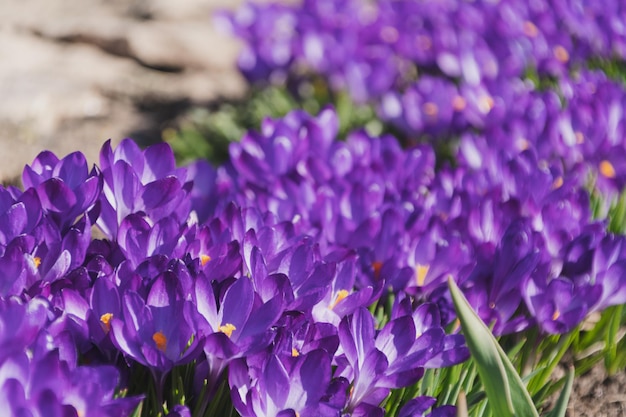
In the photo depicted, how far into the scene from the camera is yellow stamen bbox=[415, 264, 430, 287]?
61.3 inches

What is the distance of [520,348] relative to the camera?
1.52 metres

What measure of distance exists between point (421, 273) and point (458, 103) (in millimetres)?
1373

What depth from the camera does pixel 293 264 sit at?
132cm

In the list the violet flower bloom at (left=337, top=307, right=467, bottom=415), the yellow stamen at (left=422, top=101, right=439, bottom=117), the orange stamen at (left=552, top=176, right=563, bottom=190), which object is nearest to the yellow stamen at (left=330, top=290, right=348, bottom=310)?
the violet flower bloom at (left=337, top=307, right=467, bottom=415)

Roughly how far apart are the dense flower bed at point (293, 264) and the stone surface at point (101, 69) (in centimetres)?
139

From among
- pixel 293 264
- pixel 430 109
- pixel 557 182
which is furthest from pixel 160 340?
pixel 430 109

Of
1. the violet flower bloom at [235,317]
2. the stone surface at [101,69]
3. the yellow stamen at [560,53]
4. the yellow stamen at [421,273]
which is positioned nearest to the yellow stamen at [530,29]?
the yellow stamen at [560,53]

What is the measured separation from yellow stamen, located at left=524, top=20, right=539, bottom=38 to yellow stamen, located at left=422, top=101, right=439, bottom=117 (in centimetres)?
103

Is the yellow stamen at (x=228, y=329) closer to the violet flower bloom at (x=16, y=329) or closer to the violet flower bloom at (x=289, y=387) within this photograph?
the violet flower bloom at (x=289, y=387)

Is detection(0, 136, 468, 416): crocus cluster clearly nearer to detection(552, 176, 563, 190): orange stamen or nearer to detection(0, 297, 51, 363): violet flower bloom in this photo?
detection(0, 297, 51, 363): violet flower bloom

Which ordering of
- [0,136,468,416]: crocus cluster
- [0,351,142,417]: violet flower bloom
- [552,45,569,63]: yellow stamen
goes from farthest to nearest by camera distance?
[552,45,569,63]: yellow stamen, [0,136,468,416]: crocus cluster, [0,351,142,417]: violet flower bloom

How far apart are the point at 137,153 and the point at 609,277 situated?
91 centimetres

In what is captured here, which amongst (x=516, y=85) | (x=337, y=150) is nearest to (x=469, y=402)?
(x=337, y=150)

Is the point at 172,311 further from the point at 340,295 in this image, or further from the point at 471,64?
the point at 471,64
